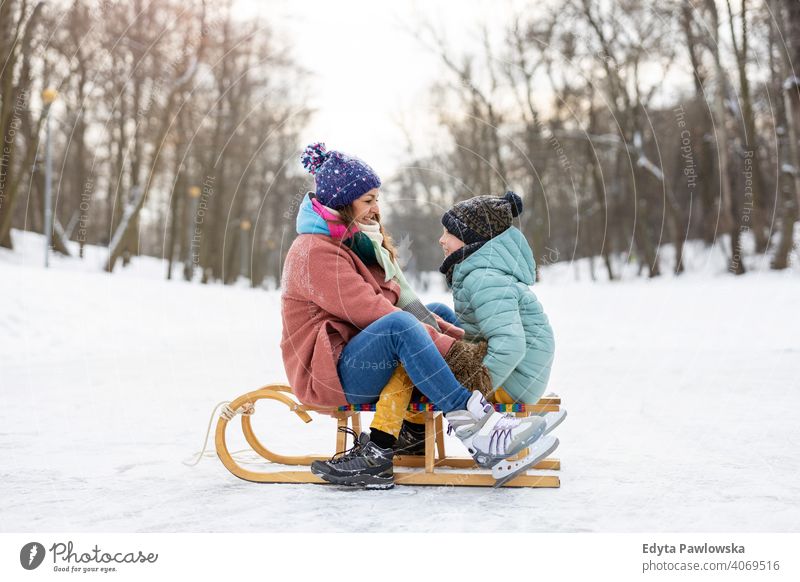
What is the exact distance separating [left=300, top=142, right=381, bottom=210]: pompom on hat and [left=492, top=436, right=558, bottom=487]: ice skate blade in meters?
1.14

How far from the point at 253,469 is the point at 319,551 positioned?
116 cm

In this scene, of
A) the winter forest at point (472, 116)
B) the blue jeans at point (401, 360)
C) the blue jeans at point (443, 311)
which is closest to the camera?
the blue jeans at point (401, 360)

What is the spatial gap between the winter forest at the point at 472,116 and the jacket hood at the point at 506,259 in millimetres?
259

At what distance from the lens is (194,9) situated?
833 cm

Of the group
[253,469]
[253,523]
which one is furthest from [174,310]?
→ [253,523]

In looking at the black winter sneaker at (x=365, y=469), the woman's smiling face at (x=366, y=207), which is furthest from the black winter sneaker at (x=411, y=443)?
the woman's smiling face at (x=366, y=207)

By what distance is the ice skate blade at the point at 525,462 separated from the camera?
3.01 m

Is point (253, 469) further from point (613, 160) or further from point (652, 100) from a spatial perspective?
point (613, 160)

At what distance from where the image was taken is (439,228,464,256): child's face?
10.8ft

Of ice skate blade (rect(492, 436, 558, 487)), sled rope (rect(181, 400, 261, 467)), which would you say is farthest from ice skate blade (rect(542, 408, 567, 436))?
sled rope (rect(181, 400, 261, 467))

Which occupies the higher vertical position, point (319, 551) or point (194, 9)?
point (194, 9)

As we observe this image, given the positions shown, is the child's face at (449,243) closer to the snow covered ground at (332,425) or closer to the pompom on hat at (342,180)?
the pompom on hat at (342,180)

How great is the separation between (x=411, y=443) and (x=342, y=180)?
3.78 ft

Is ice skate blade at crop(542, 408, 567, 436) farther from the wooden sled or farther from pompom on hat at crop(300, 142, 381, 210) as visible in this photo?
pompom on hat at crop(300, 142, 381, 210)
